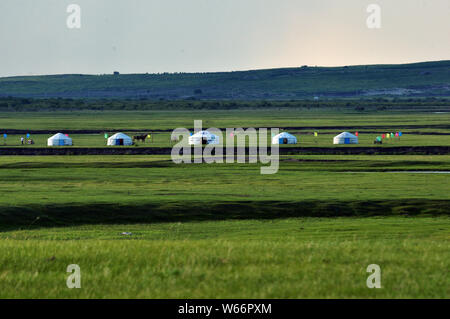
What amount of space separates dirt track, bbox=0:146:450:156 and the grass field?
20.1ft

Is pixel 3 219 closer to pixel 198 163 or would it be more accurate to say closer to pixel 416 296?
pixel 416 296

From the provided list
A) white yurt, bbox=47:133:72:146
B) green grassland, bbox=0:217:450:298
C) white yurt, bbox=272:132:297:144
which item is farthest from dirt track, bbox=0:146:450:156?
green grassland, bbox=0:217:450:298

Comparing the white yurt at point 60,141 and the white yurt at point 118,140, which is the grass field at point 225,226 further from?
the white yurt at point 118,140

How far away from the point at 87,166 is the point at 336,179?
26847mm

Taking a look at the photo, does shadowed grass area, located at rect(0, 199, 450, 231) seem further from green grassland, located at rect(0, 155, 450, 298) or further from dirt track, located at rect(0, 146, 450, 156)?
dirt track, located at rect(0, 146, 450, 156)

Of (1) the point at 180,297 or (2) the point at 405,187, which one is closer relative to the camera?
(1) the point at 180,297

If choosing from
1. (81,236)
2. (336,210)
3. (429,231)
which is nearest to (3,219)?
(81,236)

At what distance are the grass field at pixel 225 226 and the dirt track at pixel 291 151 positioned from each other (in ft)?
20.1

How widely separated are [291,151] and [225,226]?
55903 mm

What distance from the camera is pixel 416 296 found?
1290 centimetres

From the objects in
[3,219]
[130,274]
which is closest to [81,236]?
[3,219]

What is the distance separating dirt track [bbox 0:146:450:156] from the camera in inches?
3599

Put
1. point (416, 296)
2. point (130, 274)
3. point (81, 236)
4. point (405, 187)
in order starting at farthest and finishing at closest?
point (405, 187), point (81, 236), point (130, 274), point (416, 296)
